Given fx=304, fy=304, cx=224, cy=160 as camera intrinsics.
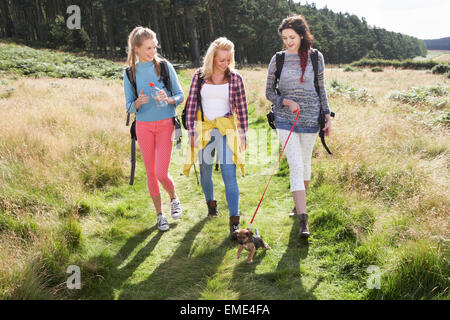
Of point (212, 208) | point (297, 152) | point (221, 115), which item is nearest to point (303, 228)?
point (297, 152)

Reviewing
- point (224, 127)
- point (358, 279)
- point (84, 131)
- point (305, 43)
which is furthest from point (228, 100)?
point (84, 131)

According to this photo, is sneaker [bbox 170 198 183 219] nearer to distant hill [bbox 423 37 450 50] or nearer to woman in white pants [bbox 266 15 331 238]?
woman in white pants [bbox 266 15 331 238]

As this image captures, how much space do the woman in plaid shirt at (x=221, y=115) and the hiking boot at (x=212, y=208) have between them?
2.05 ft

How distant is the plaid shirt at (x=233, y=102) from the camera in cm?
364

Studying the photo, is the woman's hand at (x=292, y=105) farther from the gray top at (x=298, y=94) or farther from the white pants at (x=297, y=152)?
the white pants at (x=297, y=152)

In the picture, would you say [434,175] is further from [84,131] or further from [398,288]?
[84,131]

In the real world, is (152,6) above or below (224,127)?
above

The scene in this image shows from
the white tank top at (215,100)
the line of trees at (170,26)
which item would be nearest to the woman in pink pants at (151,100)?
the white tank top at (215,100)

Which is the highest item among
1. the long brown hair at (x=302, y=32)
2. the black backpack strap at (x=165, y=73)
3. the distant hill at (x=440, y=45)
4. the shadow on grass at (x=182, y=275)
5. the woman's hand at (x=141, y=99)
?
the distant hill at (x=440, y=45)

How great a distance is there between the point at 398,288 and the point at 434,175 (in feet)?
7.43

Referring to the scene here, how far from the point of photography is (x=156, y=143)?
153 inches

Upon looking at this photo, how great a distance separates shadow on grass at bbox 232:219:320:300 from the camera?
2789mm

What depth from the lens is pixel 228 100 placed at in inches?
143

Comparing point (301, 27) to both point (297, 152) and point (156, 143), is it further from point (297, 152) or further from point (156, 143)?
point (156, 143)
